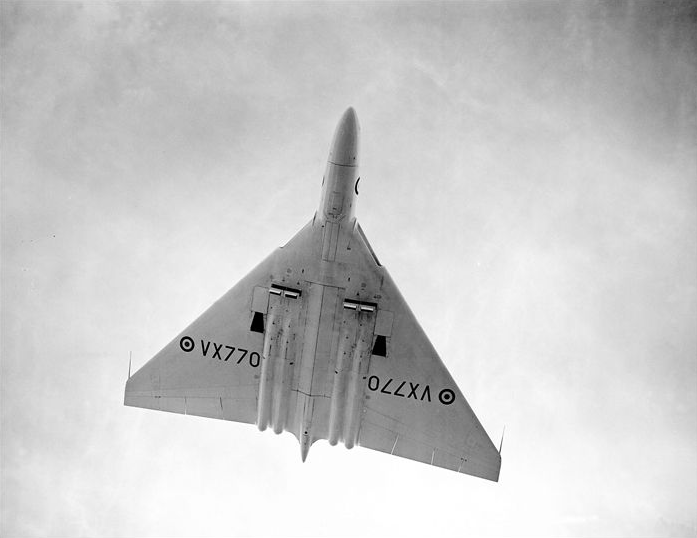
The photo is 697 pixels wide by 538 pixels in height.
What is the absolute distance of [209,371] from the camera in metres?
27.7

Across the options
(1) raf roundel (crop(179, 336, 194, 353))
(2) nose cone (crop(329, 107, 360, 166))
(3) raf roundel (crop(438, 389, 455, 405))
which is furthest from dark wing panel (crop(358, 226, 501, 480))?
(1) raf roundel (crop(179, 336, 194, 353))

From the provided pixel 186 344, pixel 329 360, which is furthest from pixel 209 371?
pixel 329 360

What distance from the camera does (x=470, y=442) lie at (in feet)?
88.0

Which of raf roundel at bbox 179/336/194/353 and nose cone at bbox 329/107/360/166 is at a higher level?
nose cone at bbox 329/107/360/166

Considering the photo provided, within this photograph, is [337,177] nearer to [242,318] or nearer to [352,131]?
[352,131]

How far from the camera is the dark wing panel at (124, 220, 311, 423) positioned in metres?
27.2

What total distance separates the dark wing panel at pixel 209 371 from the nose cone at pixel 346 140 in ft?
27.5

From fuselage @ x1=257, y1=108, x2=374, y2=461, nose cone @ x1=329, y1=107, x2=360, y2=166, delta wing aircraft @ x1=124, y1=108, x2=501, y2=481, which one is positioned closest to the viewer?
nose cone @ x1=329, y1=107, x2=360, y2=166

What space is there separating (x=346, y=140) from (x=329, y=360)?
9500 mm

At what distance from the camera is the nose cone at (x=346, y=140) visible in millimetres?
23531

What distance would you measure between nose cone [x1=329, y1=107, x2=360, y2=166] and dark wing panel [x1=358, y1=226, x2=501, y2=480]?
308 inches

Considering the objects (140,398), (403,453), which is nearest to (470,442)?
(403,453)

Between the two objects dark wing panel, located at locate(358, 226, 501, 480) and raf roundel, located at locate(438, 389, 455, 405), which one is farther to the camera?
raf roundel, located at locate(438, 389, 455, 405)

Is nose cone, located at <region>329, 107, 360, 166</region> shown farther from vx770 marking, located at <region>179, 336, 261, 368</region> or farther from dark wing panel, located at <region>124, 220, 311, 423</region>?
vx770 marking, located at <region>179, 336, 261, 368</region>
